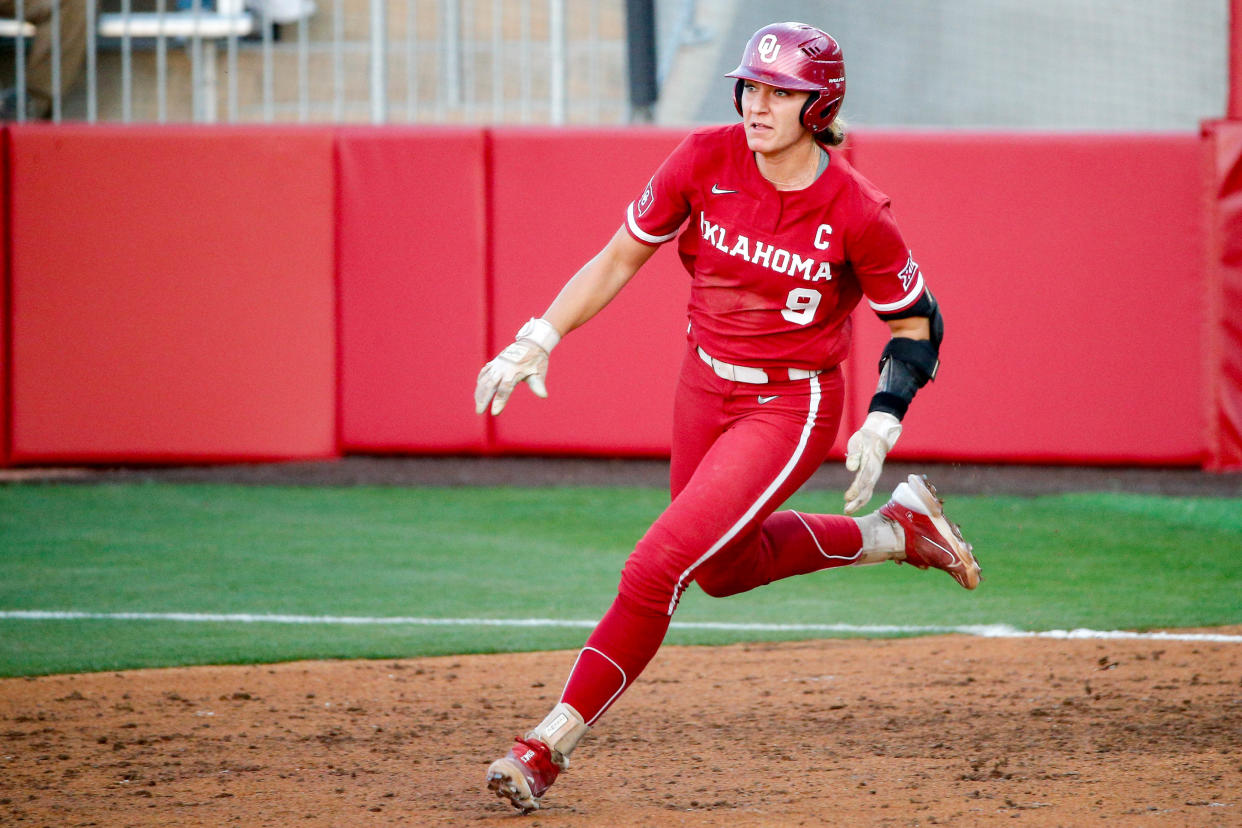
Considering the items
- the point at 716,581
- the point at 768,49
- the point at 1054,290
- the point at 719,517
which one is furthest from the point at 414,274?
the point at 719,517

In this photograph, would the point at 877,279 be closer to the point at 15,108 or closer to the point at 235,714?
the point at 235,714

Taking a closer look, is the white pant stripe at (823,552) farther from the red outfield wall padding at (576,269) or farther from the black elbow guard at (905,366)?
the red outfield wall padding at (576,269)

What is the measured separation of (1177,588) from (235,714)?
3987 millimetres

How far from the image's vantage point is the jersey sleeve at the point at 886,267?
3.63m

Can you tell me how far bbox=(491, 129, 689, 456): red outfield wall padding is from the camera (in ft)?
30.5

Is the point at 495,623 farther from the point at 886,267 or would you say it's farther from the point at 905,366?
the point at 886,267

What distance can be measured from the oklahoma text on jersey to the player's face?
9.1 inches

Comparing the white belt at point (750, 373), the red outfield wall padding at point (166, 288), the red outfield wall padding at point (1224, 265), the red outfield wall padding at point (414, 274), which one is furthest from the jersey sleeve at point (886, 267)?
the red outfield wall padding at point (166, 288)

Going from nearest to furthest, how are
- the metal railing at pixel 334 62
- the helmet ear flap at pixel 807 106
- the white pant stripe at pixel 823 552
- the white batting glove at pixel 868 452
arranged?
the white batting glove at pixel 868 452
the helmet ear flap at pixel 807 106
the white pant stripe at pixel 823 552
the metal railing at pixel 334 62

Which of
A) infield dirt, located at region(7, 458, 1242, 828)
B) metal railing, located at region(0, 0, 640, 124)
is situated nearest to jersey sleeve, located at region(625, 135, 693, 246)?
infield dirt, located at region(7, 458, 1242, 828)

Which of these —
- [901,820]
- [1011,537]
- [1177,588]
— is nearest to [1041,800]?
[901,820]

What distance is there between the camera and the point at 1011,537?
24.2ft

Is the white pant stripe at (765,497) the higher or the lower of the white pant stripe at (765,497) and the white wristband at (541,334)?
the lower

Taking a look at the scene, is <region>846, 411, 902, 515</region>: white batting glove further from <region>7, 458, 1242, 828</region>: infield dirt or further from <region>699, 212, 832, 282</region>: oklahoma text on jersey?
<region>7, 458, 1242, 828</region>: infield dirt
